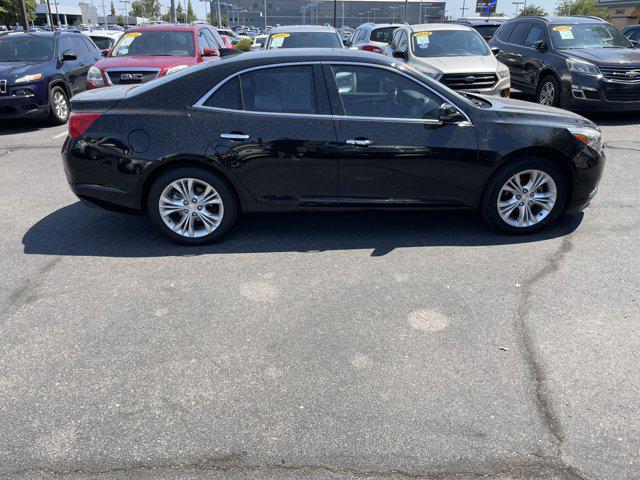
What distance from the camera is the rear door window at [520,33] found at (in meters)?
12.6

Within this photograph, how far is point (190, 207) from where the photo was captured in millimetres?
5094

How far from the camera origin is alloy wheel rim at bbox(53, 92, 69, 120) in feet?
36.8

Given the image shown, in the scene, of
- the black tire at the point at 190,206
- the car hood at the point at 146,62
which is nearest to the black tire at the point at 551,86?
the car hood at the point at 146,62

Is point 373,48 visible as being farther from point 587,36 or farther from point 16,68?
point 16,68

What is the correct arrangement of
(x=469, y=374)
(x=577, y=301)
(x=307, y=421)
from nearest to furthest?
(x=307, y=421), (x=469, y=374), (x=577, y=301)

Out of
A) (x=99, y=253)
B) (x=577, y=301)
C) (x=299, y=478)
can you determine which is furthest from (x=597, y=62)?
(x=299, y=478)

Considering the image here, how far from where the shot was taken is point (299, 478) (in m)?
2.59

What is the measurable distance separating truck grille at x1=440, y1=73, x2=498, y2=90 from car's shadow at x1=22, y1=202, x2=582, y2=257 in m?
5.05

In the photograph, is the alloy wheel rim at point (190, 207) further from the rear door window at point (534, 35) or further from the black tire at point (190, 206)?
the rear door window at point (534, 35)

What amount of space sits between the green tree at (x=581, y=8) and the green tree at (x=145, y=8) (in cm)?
8276

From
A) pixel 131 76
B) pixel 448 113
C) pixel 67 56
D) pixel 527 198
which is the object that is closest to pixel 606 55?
pixel 527 198

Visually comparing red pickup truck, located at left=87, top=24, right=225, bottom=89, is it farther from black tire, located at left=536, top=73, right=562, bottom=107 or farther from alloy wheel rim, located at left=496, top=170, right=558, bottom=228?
alloy wheel rim, located at left=496, top=170, right=558, bottom=228

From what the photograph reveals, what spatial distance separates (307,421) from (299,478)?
1.26ft

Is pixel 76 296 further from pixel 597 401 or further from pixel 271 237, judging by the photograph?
pixel 597 401
